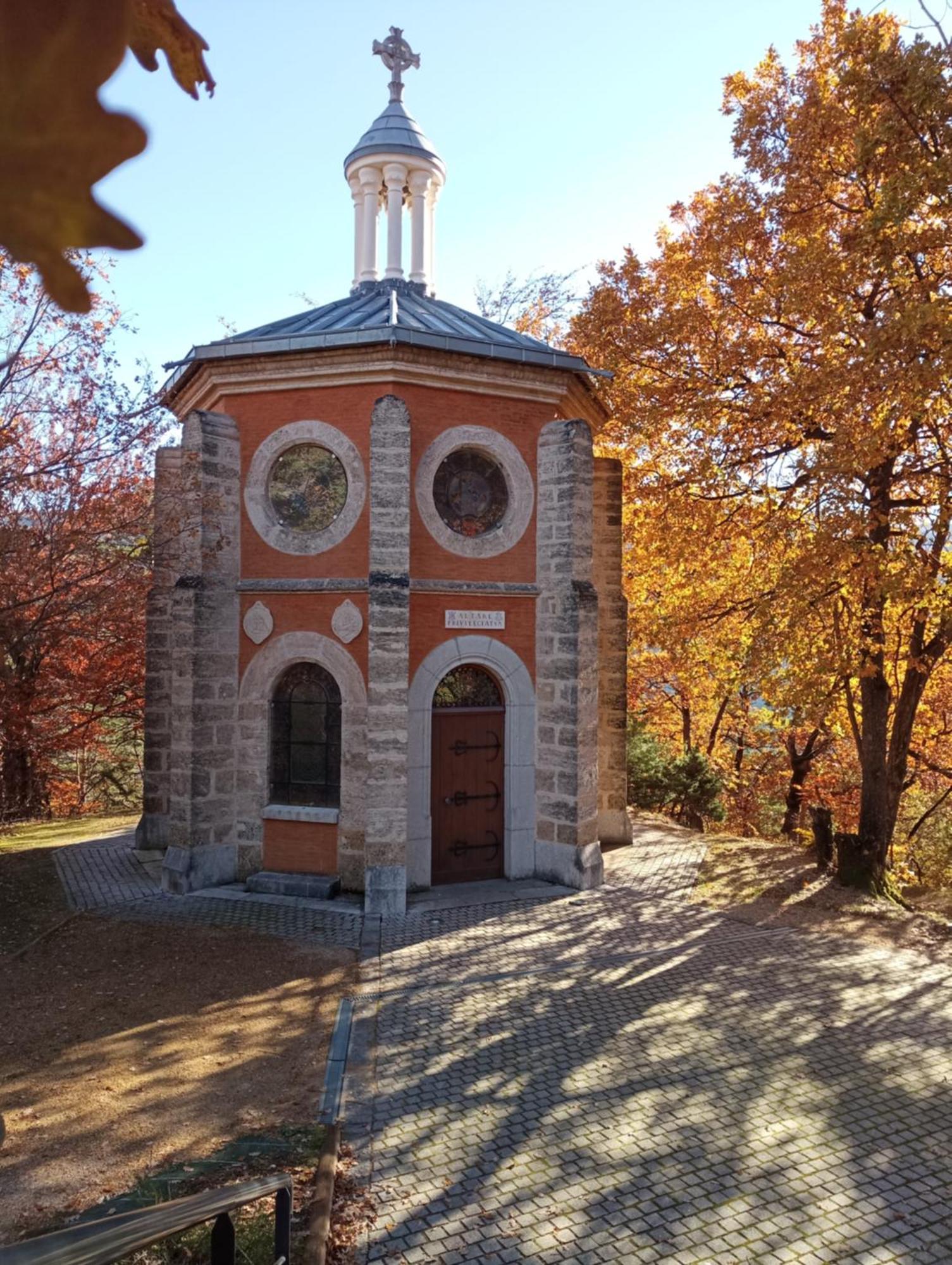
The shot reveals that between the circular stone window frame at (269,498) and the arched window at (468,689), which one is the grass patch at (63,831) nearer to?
the circular stone window frame at (269,498)

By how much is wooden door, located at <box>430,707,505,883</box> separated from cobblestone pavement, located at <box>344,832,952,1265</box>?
→ 1.74 m

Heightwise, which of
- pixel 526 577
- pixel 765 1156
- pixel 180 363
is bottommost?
pixel 765 1156

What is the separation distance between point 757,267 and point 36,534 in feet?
35.5

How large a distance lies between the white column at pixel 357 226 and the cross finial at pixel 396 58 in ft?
5.63

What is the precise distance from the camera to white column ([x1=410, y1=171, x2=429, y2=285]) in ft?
48.7

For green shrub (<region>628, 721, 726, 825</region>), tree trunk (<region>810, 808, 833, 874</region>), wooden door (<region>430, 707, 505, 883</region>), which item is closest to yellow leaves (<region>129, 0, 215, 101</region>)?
wooden door (<region>430, 707, 505, 883</region>)

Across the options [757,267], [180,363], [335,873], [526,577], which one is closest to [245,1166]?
[335,873]

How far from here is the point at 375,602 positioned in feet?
37.7

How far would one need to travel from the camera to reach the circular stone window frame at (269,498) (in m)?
12.3

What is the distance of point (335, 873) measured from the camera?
12.0m

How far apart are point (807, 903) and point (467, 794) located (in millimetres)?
5000

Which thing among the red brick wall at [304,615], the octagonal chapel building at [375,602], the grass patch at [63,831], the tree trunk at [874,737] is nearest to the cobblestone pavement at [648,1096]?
the octagonal chapel building at [375,602]

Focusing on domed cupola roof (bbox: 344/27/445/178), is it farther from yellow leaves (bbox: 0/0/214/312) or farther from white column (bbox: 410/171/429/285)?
yellow leaves (bbox: 0/0/214/312)

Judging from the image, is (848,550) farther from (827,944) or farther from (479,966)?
(479,966)
